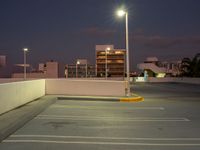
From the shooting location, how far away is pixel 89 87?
3038 centimetres

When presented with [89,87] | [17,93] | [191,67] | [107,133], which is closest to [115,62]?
[191,67]

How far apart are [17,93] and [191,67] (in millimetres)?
88133

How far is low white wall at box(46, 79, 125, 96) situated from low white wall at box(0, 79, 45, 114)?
453 centimetres

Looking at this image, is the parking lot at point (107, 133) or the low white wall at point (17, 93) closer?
the parking lot at point (107, 133)

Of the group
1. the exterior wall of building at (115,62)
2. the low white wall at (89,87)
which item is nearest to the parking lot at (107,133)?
the low white wall at (89,87)

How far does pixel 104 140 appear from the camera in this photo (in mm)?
10672

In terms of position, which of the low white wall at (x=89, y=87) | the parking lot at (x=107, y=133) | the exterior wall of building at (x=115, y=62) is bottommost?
the parking lot at (x=107, y=133)

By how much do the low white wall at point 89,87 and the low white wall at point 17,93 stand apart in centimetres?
453

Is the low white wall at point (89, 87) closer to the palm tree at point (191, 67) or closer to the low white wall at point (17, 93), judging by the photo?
the low white wall at point (17, 93)

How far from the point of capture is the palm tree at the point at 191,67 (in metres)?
95.9

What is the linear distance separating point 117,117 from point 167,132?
4318mm

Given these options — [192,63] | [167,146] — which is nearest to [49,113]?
[167,146]

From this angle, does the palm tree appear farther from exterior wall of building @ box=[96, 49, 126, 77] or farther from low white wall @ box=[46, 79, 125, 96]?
low white wall @ box=[46, 79, 125, 96]

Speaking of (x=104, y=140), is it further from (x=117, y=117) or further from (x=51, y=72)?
(x=51, y=72)
